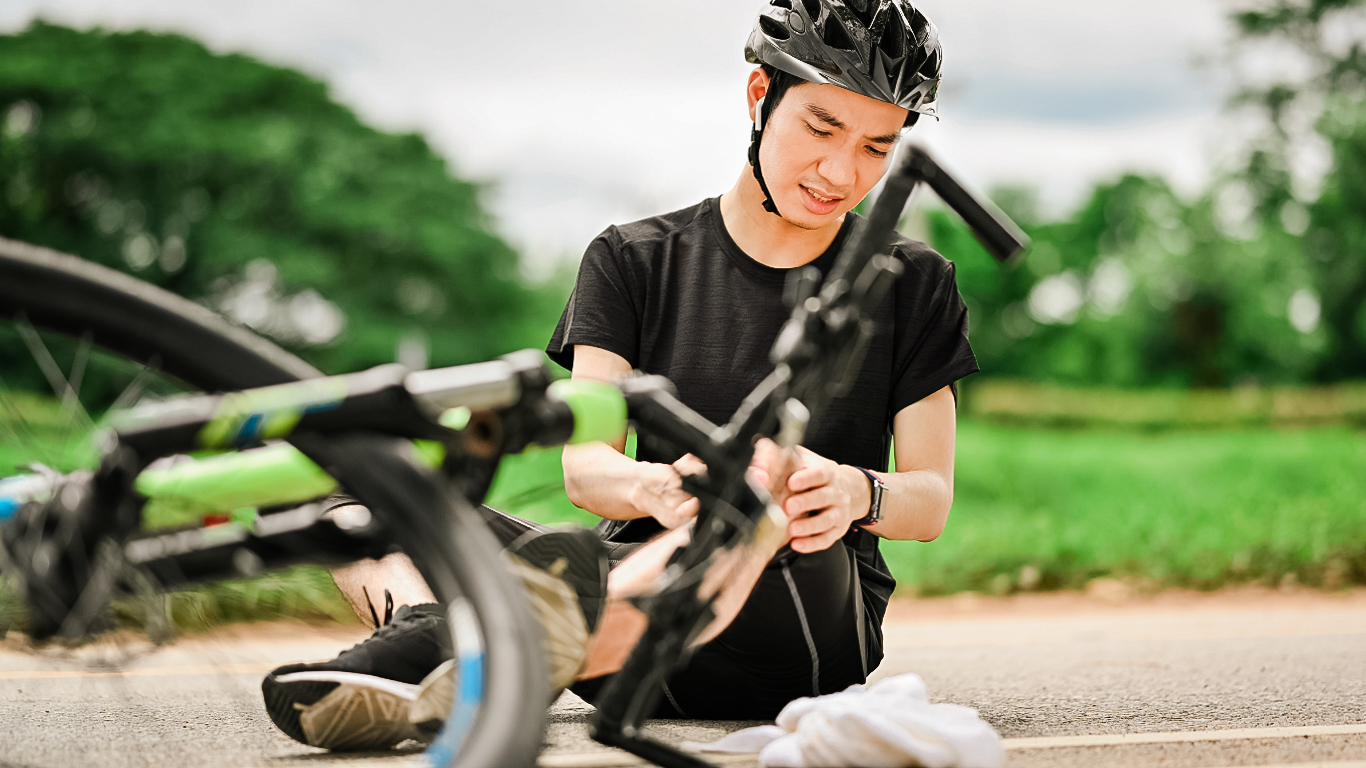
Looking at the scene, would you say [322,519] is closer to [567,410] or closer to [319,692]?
→ [567,410]

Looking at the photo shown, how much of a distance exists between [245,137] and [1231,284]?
27976 millimetres

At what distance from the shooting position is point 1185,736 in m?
2.49

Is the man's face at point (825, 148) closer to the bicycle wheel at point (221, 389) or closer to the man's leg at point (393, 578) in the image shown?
the man's leg at point (393, 578)

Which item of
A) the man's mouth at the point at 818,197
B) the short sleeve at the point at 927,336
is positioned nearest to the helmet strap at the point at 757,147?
the man's mouth at the point at 818,197

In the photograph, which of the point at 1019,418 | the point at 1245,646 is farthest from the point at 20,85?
the point at 1245,646

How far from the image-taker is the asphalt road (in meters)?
2.21

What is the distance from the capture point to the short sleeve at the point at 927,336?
8.40ft

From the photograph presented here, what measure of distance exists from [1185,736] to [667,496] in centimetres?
128

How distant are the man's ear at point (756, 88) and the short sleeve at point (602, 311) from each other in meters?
0.42

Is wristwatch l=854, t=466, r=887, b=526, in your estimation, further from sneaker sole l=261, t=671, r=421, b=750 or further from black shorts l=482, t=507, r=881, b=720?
sneaker sole l=261, t=671, r=421, b=750

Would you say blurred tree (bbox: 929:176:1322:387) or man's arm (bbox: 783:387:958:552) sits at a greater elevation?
blurred tree (bbox: 929:176:1322:387)

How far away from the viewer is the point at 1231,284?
118 ft

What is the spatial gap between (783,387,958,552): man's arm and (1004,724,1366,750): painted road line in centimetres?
46

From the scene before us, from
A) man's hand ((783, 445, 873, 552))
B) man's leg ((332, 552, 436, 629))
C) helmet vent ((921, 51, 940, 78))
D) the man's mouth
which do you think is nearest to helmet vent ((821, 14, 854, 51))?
helmet vent ((921, 51, 940, 78))
